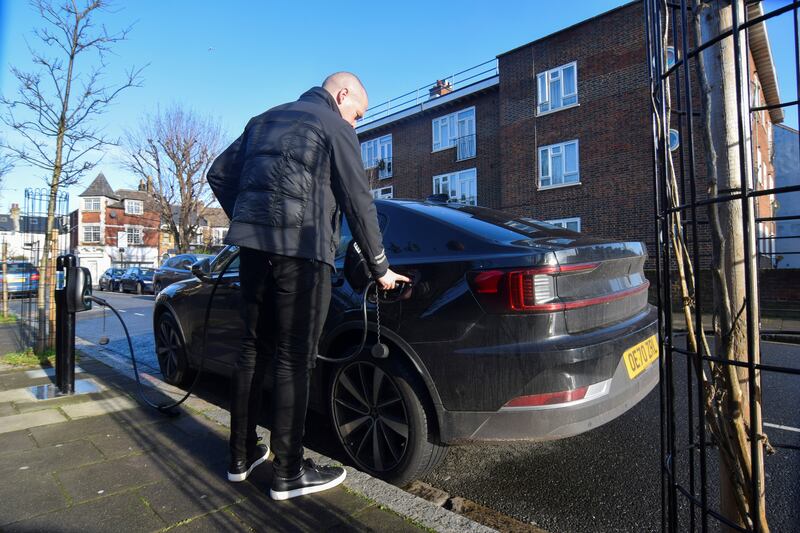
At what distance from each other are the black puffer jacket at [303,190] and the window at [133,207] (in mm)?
60483

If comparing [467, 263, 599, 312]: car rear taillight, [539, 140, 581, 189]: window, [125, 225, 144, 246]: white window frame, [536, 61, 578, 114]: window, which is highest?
[536, 61, 578, 114]: window

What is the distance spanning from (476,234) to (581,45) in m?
18.6

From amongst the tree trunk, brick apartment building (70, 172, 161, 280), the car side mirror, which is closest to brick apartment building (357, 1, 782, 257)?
the car side mirror

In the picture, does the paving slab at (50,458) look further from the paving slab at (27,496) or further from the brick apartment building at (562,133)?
the brick apartment building at (562,133)

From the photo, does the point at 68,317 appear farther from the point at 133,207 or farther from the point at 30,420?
the point at 133,207

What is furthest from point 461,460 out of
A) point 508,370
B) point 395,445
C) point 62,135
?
point 62,135

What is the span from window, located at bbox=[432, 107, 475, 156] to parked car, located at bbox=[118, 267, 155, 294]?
654 inches

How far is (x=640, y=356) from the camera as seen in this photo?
8.82ft

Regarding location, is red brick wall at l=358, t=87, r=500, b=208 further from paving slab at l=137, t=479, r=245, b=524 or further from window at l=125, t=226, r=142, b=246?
window at l=125, t=226, r=142, b=246

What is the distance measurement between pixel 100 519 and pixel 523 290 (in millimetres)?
2094

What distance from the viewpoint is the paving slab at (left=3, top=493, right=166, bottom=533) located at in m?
2.03

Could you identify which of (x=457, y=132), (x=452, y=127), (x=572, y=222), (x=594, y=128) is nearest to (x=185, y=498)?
(x=572, y=222)

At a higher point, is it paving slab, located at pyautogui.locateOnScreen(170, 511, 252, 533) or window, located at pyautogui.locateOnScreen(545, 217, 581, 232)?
window, located at pyautogui.locateOnScreen(545, 217, 581, 232)

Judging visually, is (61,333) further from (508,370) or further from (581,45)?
(581,45)
